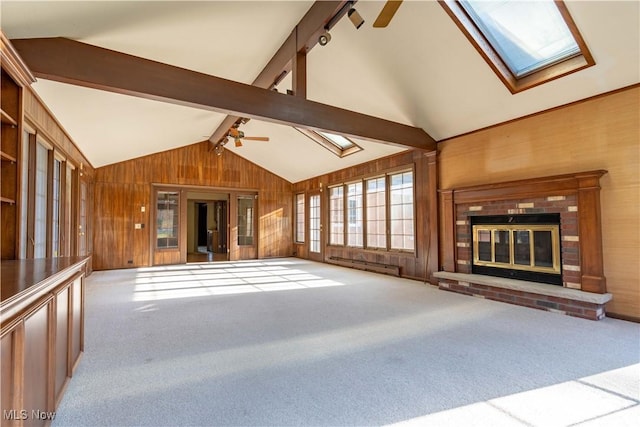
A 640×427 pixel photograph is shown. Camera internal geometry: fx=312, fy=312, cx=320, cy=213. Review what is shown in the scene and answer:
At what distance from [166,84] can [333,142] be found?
464 centimetres

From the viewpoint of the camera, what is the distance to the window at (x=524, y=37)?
124 inches

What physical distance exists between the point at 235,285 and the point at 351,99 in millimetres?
3722

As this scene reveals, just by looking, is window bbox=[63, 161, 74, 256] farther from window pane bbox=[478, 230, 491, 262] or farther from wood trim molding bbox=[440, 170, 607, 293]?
wood trim molding bbox=[440, 170, 607, 293]

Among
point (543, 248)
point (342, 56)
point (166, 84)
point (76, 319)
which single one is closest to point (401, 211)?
point (543, 248)

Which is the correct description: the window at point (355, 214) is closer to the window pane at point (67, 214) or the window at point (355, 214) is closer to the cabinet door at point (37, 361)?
the window pane at point (67, 214)

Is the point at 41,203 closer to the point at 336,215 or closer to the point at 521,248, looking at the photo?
the point at 336,215

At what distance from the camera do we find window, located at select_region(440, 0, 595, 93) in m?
3.16

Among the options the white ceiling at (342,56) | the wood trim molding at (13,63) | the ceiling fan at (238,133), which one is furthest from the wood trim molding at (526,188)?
the wood trim molding at (13,63)

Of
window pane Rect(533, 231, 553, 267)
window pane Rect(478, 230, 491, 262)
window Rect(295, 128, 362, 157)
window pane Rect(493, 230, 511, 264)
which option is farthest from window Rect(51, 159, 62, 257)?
window pane Rect(533, 231, 553, 267)

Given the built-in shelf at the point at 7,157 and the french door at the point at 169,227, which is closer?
the built-in shelf at the point at 7,157

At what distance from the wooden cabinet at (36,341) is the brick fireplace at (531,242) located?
182 inches

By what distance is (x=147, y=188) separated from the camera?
318 inches

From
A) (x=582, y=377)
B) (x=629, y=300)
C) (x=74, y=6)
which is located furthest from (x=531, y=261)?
(x=74, y=6)

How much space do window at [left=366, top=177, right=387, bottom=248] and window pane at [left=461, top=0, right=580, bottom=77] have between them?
361 centimetres
